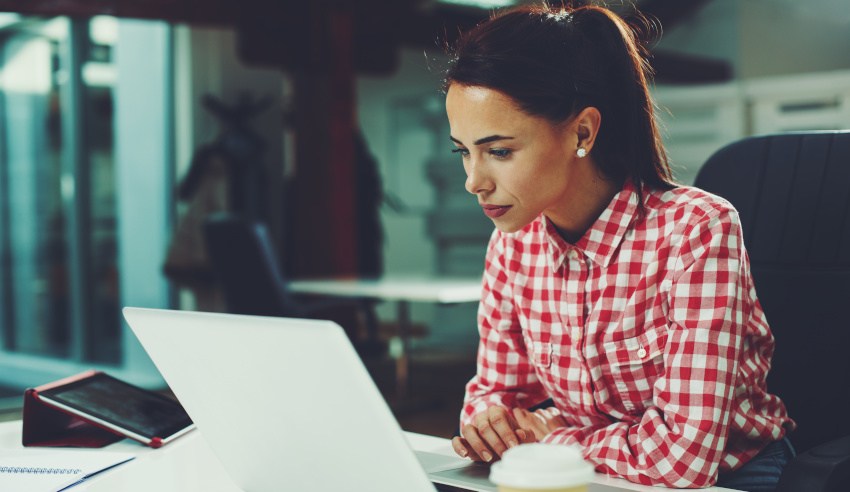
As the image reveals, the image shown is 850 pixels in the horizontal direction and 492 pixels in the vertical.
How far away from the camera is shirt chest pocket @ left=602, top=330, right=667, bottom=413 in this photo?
1180 millimetres

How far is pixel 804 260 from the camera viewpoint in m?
1.46

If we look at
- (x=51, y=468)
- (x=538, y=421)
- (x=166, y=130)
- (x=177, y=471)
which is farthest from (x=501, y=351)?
(x=166, y=130)

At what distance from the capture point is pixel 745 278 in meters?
1.17

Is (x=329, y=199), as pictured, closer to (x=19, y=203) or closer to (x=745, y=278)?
(x=19, y=203)

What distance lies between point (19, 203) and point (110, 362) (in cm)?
114

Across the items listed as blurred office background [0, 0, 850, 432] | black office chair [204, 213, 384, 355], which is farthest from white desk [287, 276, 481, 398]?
blurred office background [0, 0, 850, 432]

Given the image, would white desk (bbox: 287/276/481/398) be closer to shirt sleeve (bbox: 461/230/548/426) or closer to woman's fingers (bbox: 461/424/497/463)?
shirt sleeve (bbox: 461/230/548/426)

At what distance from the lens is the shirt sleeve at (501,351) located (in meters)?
1.37

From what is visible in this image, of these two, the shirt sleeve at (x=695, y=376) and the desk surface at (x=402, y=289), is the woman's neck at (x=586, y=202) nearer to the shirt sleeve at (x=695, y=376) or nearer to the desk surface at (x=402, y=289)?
the shirt sleeve at (x=695, y=376)

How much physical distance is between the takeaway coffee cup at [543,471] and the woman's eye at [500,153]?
0.54m

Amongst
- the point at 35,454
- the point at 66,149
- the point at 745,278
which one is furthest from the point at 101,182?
the point at 745,278

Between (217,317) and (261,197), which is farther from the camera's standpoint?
(261,197)

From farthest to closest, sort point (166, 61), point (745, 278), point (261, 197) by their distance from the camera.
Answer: point (261, 197), point (166, 61), point (745, 278)

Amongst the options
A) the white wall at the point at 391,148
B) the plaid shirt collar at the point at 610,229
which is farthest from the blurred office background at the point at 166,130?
the plaid shirt collar at the point at 610,229
